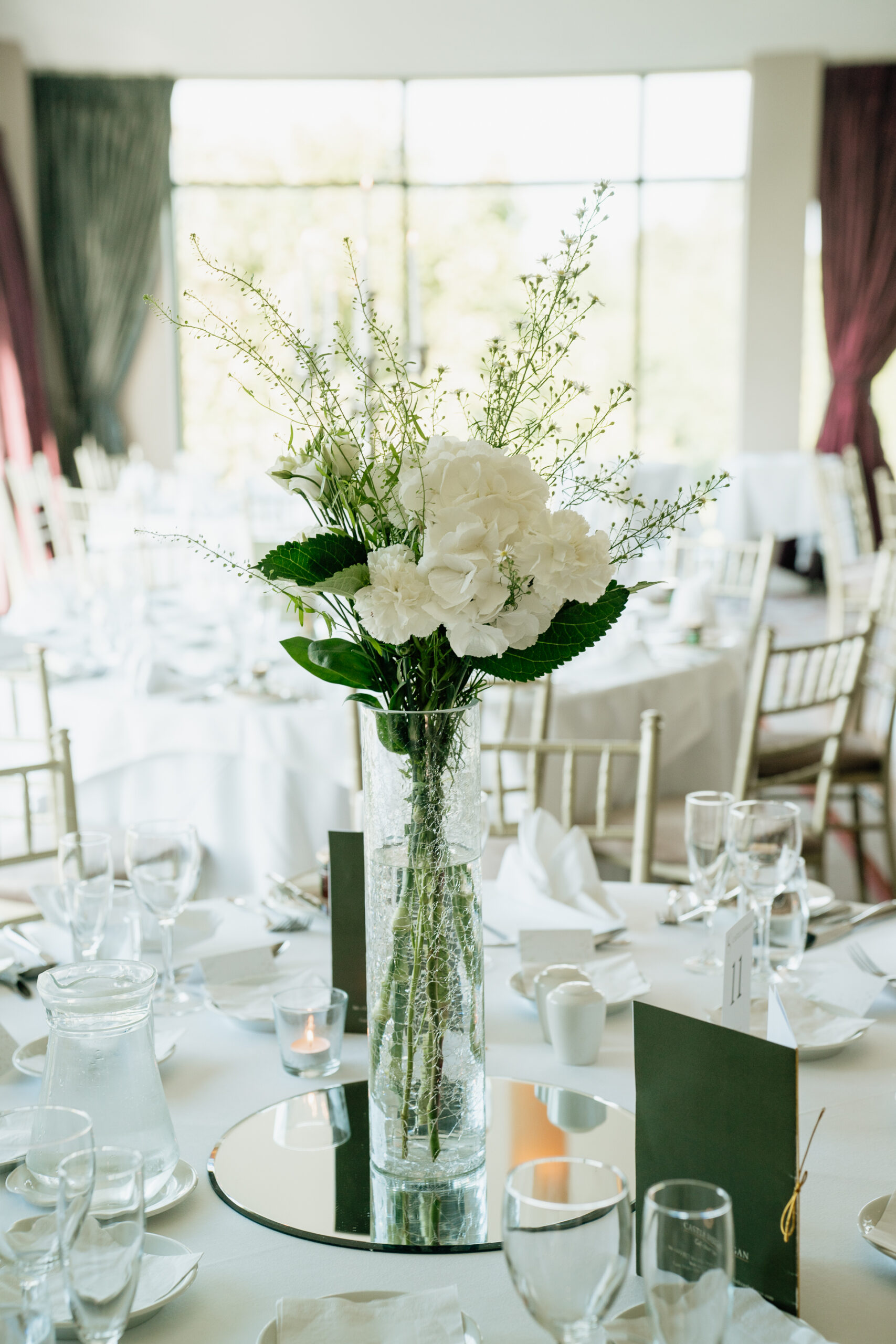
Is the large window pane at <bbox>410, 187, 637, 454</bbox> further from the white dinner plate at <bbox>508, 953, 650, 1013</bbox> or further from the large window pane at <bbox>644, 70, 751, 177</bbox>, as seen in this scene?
the white dinner plate at <bbox>508, 953, 650, 1013</bbox>

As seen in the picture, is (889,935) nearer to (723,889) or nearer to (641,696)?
(723,889)

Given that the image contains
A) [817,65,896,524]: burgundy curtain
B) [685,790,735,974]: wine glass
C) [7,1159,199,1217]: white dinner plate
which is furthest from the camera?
[817,65,896,524]: burgundy curtain

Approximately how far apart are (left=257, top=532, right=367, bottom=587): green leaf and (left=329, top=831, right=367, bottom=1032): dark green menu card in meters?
0.45

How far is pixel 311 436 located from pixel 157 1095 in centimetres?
53

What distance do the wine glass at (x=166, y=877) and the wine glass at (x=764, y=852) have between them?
616mm

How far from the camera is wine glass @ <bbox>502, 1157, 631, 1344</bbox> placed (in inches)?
26.5

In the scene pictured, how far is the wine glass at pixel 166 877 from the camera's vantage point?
1.42m

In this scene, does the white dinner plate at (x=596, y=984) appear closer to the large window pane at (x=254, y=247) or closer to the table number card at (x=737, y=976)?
the table number card at (x=737, y=976)

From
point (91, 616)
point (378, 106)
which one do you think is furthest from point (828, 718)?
point (378, 106)

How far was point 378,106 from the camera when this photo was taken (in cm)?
912

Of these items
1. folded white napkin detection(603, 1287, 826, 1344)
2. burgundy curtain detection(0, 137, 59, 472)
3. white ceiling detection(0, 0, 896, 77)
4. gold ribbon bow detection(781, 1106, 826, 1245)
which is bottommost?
folded white napkin detection(603, 1287, 826, 1344)

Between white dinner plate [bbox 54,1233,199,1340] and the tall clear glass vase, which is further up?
the tall clear glass vase

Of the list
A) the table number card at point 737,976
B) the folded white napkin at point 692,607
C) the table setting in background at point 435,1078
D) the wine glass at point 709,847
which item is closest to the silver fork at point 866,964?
the table setting in background at point 435,1078

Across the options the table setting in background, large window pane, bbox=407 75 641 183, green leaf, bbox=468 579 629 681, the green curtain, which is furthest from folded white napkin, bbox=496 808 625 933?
large window pane, bbox=407 75 641 183
